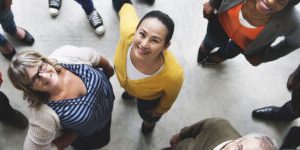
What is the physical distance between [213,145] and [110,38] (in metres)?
1.79

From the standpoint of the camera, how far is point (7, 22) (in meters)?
2.67

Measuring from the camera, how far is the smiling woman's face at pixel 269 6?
6.12ft

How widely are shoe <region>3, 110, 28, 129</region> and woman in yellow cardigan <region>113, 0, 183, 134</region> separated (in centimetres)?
102

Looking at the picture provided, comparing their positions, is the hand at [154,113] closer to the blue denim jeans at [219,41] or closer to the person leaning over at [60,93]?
the person leaning over at [60,93]

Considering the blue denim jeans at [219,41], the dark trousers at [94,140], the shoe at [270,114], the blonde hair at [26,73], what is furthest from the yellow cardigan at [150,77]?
the shoe at [270,114]

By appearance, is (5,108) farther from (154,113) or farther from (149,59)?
(149,59)

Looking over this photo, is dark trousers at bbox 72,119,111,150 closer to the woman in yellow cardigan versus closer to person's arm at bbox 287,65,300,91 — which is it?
the woman in yellow cardigan

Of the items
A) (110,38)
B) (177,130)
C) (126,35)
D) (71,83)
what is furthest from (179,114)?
(71,83)

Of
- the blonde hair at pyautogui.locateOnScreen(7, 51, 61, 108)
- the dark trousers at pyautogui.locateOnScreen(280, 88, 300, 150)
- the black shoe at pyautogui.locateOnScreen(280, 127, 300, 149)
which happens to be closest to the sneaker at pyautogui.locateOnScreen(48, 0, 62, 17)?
the blonde hair at pyautogui.locateOnScreen(7, 51, 61, 108)

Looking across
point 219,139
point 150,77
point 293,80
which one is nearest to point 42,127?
point 150,77

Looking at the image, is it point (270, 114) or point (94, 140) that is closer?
point (94, 140)

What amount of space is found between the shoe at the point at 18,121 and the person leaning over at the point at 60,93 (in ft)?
2.88

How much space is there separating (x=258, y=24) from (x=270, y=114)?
3.60ft

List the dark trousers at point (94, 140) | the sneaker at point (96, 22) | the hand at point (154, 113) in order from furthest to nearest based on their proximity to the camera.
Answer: the sneaker at point (96, 22) < the hand at point (154, 113) < the dark trousers at point (94, 140)
